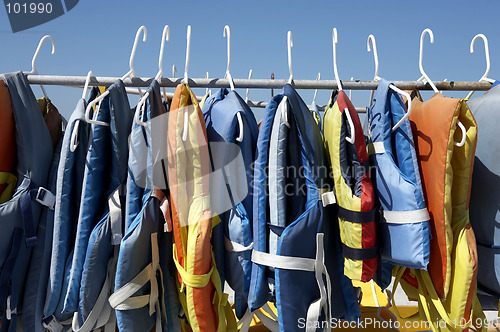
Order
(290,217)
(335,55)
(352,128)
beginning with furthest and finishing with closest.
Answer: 1. (335,55)
2. (290,217)
3. (352,128)

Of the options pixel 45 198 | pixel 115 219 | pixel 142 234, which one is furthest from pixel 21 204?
pixel 142 234

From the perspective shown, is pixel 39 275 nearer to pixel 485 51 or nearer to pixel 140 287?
pixel 140 287

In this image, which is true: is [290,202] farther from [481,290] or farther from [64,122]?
[64,122]

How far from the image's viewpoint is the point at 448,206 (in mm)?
1179

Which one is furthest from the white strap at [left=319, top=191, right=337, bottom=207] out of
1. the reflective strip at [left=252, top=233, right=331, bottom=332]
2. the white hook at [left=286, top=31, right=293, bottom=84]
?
the white hook at [left=286, top=31, right=293, bottom=84]

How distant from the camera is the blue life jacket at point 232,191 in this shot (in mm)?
1253

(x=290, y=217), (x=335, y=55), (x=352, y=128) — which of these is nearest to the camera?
(x=352, y=128)

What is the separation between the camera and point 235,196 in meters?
1.27

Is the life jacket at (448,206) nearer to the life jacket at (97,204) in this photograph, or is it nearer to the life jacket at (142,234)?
the life jacket at (142,234)

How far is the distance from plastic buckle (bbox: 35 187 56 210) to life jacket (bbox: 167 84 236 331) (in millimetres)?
485

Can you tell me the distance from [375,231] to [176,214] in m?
0.69

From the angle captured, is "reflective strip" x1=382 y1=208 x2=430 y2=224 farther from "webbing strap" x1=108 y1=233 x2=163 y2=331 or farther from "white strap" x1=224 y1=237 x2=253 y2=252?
"webbing strap" x1=108 y1=233 x2=163 y2=331

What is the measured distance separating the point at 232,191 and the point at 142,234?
0.35m

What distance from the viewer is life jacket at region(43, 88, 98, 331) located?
1.22m
